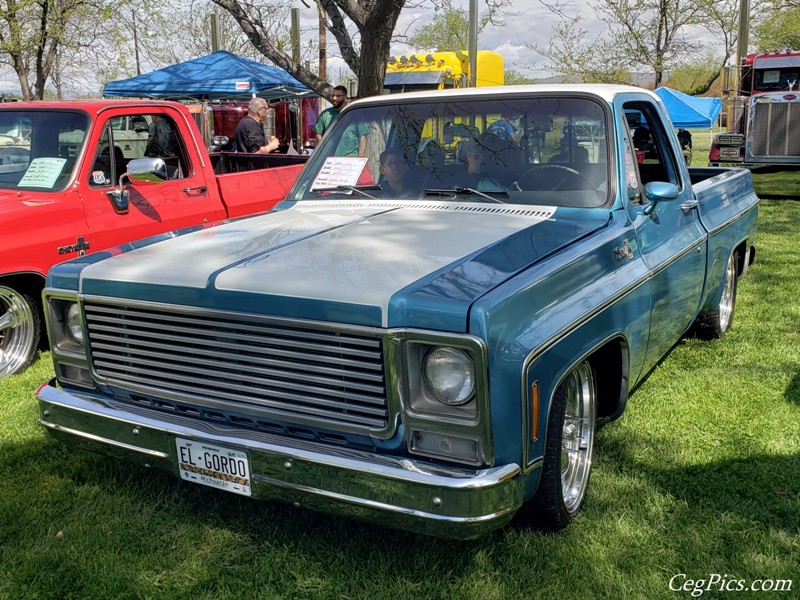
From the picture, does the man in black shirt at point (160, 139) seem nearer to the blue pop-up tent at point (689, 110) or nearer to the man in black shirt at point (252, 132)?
the man in black shirt at point (252, 132)

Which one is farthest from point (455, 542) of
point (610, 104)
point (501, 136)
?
point (610, 104)

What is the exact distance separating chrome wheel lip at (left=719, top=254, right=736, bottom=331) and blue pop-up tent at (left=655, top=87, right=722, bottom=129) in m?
15.4

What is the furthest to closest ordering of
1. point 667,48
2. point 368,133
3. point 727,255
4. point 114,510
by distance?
point 667,48
point 727,255
point 368,133
point 114,510

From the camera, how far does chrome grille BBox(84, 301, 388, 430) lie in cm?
276

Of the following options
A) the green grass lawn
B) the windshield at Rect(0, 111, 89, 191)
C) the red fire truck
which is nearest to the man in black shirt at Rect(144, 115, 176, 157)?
the windshield at Rect(0, 111, 89, 191)

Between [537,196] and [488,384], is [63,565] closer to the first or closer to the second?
[488,384]

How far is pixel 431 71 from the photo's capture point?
20.2m

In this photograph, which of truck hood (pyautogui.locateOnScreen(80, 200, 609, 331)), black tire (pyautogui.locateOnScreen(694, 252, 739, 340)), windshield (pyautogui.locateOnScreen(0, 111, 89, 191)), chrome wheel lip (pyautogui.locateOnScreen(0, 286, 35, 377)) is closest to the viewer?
truck hood (pyautogui.locateOnScreen(80, 200, 609, 331))

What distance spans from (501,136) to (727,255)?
90.1 inches

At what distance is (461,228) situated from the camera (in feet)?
11.9

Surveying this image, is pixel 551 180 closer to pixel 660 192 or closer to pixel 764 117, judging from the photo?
pixel 660 192

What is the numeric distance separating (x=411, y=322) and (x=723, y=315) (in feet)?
13.6

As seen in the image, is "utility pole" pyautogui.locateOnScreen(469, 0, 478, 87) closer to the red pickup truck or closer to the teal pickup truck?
the red pickup truck

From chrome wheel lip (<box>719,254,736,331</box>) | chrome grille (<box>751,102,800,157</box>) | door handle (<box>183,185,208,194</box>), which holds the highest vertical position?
door handle (<box>183,185,208,194</box>)
